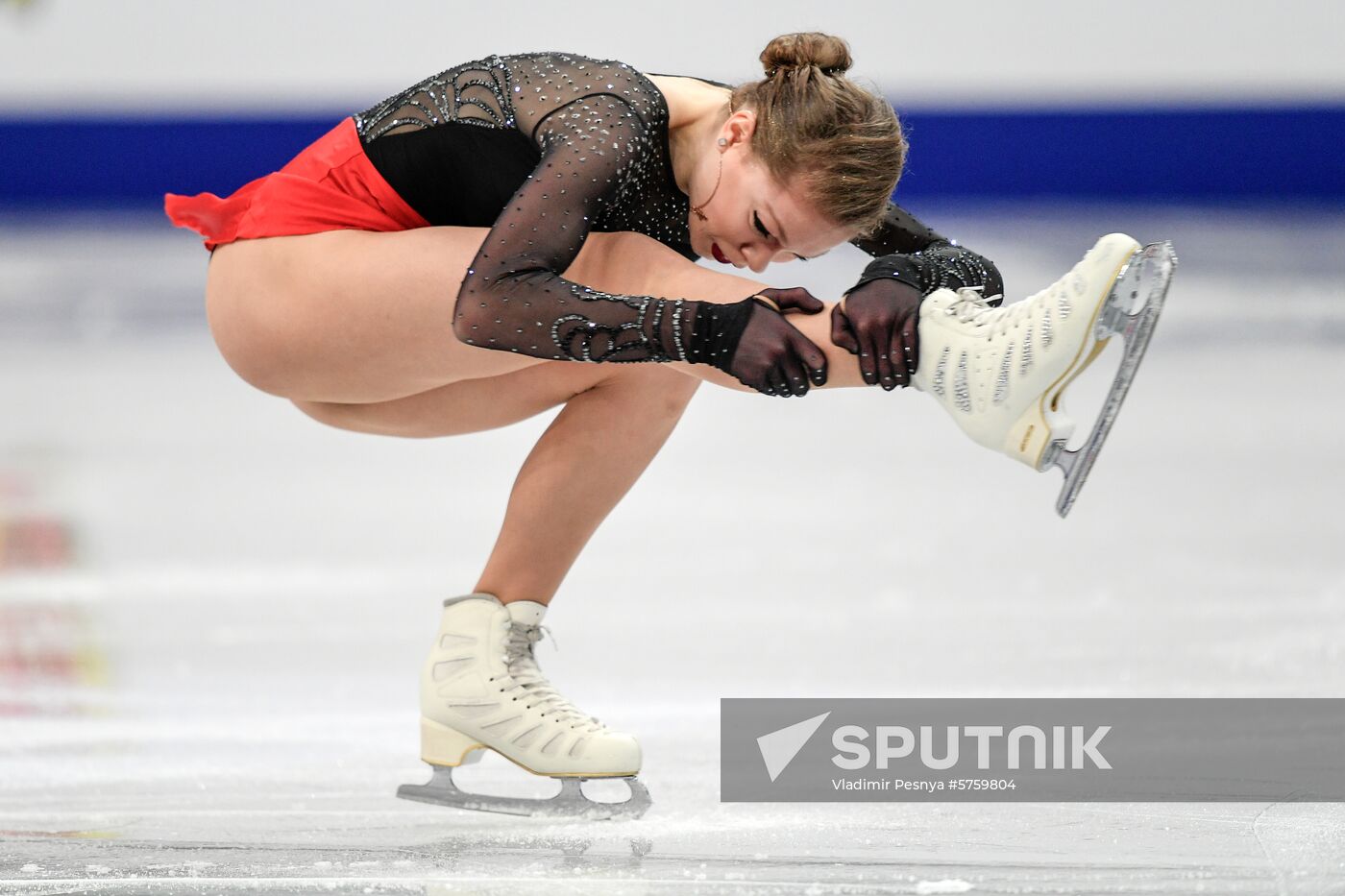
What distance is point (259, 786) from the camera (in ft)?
5.23

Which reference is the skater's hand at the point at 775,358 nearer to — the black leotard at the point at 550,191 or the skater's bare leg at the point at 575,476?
the black leotard at the point at 550,191

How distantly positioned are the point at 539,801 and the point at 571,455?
37 centimetres

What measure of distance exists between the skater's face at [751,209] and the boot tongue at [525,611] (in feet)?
1.42

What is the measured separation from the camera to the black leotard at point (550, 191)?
4.43 ft

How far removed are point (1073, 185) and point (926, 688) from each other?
247 inches

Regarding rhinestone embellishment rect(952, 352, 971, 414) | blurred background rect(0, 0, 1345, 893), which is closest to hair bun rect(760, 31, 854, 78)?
rhinestone embellishment rect(952, 352, 971, 414)

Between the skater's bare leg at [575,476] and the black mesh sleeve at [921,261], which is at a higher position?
the black mesh sleeve at [921,261]

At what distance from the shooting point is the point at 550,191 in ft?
4.49

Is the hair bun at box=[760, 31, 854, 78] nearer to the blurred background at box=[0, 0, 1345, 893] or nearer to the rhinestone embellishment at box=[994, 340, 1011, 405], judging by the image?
the rhinestone embellishment at box=[994, 340, 1011, 405]

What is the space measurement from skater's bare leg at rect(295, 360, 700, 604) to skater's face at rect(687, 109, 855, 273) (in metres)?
0.20

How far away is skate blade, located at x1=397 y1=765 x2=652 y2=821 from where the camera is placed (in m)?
1.52

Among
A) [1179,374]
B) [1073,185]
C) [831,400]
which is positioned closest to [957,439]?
[831,400]

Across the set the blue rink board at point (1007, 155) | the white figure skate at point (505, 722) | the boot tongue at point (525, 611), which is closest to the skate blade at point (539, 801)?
the white figure skate at point (505, 722)

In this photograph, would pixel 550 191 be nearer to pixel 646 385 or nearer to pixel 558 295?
pixel 558 295
